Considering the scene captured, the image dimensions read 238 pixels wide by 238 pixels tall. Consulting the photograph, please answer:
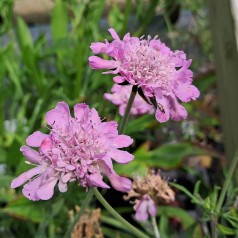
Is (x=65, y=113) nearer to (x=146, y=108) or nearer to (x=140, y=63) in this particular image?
(x=140, y=63)

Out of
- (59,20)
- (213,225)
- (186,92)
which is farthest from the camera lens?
(59,20)

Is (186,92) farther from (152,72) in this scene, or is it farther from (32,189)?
(32,189)

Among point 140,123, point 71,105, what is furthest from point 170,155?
point 71,105

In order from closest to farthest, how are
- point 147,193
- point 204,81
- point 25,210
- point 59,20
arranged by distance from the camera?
point 147,193 → point 25,210 → point 204,81 → point 59,20

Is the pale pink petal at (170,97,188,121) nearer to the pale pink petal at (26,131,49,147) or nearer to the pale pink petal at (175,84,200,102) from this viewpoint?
the pale pink petal at (175,84,200,102)

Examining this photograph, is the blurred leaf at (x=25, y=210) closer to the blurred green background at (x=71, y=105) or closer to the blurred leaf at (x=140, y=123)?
the blurred green background at (x=71, y=105)

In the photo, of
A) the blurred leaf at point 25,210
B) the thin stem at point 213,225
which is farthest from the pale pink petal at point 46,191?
the blurred leaf at point 25,210

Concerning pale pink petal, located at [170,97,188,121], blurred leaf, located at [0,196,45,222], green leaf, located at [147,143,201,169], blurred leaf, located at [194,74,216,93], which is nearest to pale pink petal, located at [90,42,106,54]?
pale pink petal, located at [170,97,188,121]
